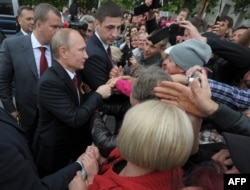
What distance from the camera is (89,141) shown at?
255cm

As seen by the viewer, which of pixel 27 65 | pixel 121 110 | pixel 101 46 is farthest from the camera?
pixel 27 65

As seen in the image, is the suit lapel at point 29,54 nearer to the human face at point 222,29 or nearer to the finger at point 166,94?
the finger at point 166,94

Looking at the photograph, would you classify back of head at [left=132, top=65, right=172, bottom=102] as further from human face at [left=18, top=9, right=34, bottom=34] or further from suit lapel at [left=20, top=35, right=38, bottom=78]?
human face at [left=18, top=9, right=34, bottom=34]

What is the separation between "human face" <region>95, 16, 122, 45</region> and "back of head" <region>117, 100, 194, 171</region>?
156 cm

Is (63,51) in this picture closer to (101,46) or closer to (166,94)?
(101,46)

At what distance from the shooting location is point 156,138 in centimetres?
114

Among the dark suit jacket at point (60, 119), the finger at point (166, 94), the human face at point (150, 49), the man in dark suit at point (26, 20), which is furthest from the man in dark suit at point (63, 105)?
the man in dark suit at point (26, 20)

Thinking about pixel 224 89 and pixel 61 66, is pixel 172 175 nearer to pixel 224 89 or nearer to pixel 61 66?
pixel 224 89

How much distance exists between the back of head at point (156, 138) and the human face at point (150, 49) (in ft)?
7.56

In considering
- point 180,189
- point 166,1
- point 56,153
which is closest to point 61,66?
point 56,153

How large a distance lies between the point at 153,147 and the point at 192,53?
44.0 inches

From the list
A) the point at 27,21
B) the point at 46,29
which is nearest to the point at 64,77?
the point at 46,29

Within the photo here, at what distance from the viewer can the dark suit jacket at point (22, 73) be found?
2846 mm

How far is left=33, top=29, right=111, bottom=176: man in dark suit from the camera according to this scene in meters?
2.10
